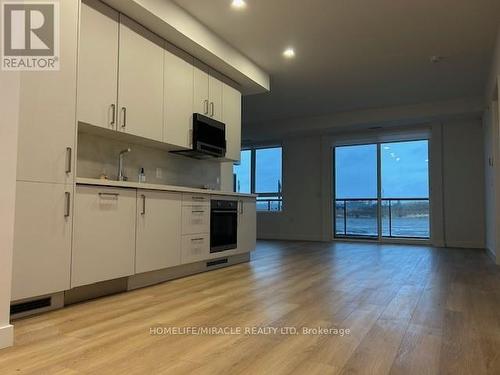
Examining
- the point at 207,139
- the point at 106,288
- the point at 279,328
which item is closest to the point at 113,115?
the point at 207,139

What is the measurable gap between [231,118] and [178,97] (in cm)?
104

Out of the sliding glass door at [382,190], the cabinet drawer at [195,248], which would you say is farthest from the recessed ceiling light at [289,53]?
the sliding glass door at [382,190]

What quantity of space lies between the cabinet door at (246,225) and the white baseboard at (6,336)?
2893mm

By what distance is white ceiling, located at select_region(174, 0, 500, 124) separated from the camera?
351 centimetres

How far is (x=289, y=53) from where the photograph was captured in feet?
14.7

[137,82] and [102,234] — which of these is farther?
[137,82]

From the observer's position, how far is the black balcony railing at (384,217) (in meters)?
7.45

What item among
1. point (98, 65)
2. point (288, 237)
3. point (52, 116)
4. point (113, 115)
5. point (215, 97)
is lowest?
point (288, 237)

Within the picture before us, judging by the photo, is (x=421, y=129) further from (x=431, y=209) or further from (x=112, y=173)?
(x=112, y=173)

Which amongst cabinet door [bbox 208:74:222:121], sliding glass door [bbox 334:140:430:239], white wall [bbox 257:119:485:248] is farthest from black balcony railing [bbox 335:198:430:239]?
cabinet door [bbox 208:74:222:121]

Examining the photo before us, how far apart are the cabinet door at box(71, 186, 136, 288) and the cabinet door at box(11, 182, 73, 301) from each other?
82 mm

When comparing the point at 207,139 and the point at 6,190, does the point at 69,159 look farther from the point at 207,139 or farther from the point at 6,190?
the point at 207,139

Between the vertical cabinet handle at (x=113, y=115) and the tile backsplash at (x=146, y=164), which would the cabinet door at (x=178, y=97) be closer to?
the tile backsplash at (x=146, y=164)

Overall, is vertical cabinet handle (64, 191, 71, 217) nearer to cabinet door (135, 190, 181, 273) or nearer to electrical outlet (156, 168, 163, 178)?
cabinet door (135, 190, 181, 273)
